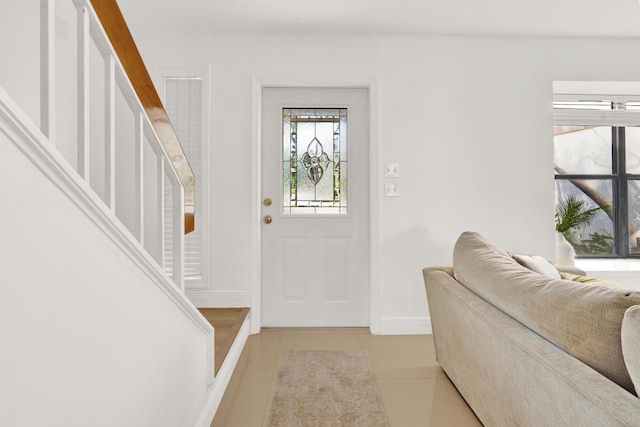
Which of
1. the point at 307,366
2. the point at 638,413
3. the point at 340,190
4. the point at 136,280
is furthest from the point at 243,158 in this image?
the point at 638,413

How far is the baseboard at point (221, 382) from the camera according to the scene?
1698 millimetres

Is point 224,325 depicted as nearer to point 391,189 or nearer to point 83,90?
point 391,189

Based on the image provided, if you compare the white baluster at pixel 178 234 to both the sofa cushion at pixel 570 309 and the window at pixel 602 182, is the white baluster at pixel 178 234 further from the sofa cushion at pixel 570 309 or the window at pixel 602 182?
the window at pixel 602 182

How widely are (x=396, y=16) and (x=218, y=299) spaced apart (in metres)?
2.44

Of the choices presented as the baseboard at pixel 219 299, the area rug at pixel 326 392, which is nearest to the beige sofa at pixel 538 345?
the area rug at pixel 326 392

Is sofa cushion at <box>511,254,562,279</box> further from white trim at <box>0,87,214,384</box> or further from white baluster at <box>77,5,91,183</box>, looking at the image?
white baluster at <box>77,5,91,183</box>

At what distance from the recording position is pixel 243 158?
3.00m

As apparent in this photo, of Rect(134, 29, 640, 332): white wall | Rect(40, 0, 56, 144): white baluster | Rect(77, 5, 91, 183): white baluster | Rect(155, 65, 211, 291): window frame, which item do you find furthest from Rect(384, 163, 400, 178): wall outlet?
Rect(40, 0, 56, 144): white baluster

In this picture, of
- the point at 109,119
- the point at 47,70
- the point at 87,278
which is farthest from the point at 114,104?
the point at 87,278

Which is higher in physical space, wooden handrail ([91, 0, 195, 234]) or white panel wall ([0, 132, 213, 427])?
wooden handrail ([91, 0, 195, 234])

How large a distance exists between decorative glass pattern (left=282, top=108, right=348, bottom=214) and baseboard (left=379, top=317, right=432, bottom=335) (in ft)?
3.03

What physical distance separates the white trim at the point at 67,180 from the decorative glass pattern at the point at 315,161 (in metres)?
1.89

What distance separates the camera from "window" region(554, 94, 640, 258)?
3717mm

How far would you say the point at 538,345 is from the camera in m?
1.18
